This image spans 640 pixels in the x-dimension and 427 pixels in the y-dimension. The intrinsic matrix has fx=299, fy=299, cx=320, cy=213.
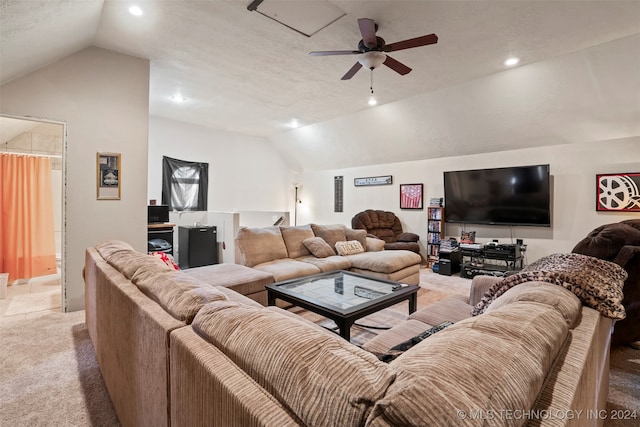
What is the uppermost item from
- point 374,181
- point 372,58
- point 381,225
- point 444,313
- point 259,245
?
point 372,58

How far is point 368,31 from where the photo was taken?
2.51 meters

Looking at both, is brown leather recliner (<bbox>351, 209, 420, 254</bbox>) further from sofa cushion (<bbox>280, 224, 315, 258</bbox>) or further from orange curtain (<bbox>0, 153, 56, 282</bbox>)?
orange curtain (<bbox>0, 153, 56, 282</bbox>)

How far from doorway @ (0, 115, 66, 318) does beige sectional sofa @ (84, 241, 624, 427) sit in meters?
2.91

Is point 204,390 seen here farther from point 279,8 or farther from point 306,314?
point 279,8

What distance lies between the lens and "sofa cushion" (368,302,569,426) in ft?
1.59

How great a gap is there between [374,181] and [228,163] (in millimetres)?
3432

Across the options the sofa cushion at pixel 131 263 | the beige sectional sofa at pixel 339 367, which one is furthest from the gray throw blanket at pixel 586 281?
the sofa cushion at pixel 131 263

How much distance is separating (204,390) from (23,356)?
2.57 metres

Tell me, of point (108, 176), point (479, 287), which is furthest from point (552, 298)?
point (108, 176)

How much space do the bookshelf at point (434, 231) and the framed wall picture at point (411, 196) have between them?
0.98 feet

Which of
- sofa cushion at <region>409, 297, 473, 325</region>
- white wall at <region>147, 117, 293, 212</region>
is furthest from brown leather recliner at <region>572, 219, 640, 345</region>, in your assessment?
white wall at <region>147, 117, 293, 212</region>

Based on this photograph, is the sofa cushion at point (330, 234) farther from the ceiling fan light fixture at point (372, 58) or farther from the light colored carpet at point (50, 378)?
the light colored carpet at point (50, 378)

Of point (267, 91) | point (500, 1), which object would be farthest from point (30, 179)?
point (500, 1)

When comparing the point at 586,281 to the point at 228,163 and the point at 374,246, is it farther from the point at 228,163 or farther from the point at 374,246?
the point at 228,163
